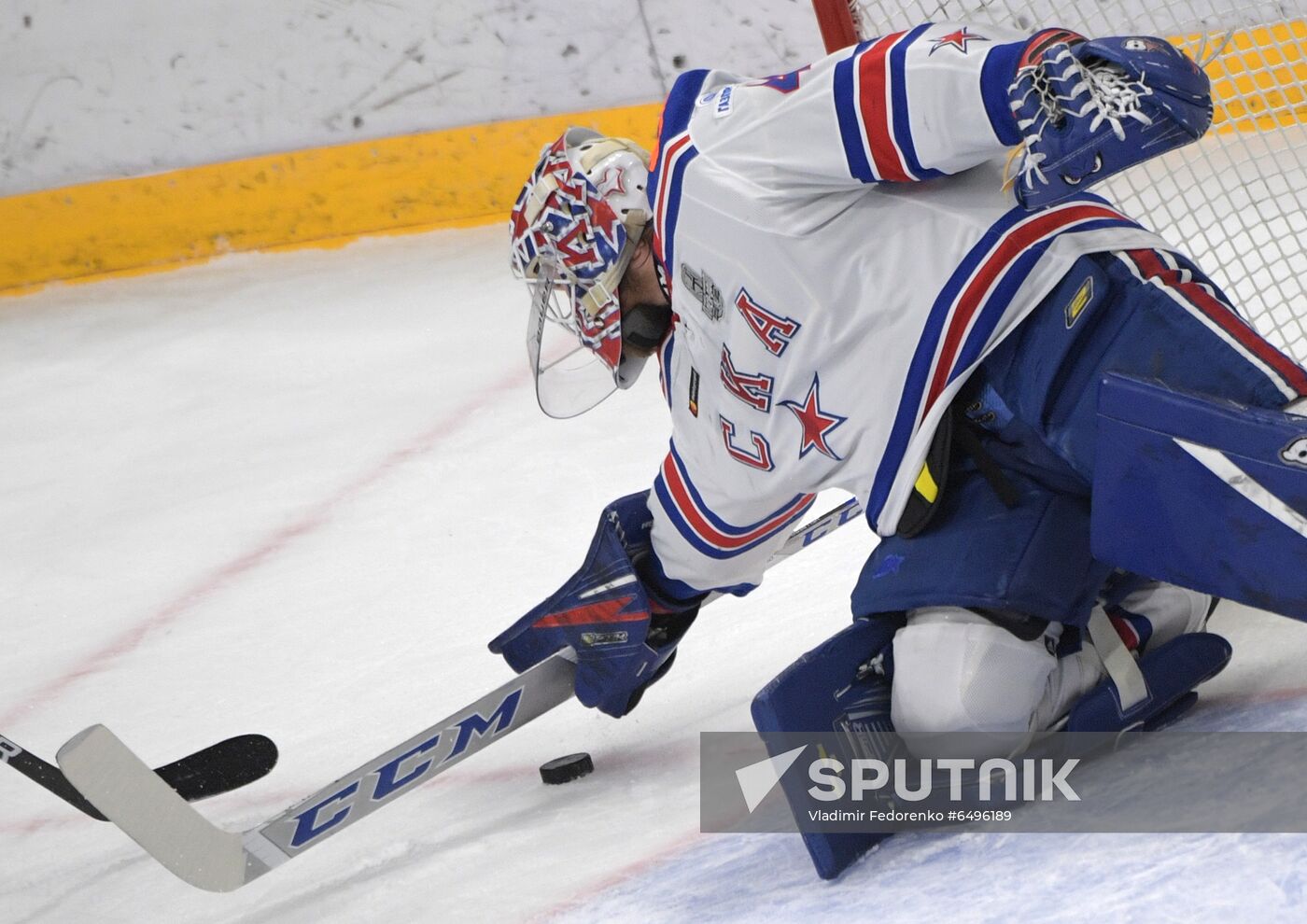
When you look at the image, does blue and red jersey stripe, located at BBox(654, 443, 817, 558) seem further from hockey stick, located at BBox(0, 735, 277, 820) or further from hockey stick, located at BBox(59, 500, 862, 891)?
hockey stick, located at BBox(0, 735, 277, 820)

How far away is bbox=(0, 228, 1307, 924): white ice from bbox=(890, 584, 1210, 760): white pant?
4.7 inches

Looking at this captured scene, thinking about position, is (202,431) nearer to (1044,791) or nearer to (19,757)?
(19,757)

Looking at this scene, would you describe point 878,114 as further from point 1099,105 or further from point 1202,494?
point 1202,494

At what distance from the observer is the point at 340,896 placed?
157cm

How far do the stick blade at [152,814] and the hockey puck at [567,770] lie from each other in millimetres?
369

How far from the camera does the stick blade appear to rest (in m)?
1.51

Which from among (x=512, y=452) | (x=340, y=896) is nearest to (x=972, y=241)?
(x=340, y=896)

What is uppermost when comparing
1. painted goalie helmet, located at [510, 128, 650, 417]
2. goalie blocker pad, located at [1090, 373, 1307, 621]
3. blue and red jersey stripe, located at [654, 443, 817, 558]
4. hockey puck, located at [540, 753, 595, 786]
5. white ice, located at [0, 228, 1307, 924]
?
painted goalie helmet, located at [510, 128, 650, 417]

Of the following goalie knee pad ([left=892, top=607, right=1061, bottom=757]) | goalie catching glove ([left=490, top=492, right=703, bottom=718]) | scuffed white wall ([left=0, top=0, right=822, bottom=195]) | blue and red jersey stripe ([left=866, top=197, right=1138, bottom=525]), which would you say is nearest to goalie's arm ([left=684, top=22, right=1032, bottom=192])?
blue and red jersey stripe ([left=866, top=197, right=1138, bottom=525])

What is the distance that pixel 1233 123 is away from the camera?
1.87m

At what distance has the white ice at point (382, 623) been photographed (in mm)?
1292

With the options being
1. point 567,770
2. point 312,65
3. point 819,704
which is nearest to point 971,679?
point 819,704

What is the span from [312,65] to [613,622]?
2.86 meters

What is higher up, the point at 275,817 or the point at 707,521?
the point at 707,521
